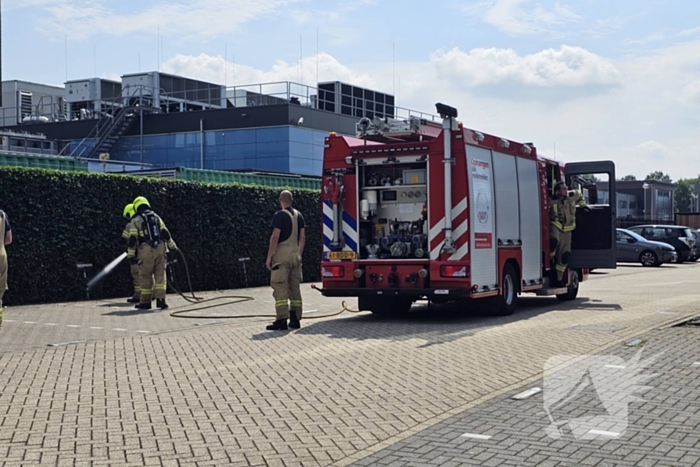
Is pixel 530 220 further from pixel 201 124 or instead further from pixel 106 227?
pixel 201 124

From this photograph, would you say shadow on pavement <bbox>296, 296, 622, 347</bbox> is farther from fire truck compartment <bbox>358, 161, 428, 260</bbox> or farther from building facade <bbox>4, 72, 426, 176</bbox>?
building facade <bbox>4, 72, 426, 176</bbox>

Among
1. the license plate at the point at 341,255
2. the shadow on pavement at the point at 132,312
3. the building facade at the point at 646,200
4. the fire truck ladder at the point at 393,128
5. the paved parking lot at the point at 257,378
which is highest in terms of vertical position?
the building facade at the point at 646,200

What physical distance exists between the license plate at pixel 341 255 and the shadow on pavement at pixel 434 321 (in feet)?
3.42

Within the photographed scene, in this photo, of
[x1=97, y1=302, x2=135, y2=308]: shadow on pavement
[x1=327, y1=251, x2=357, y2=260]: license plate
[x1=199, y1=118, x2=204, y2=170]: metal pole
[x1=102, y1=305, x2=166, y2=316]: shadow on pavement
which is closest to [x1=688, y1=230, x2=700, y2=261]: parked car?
[x1=199, y1=118, x2=204, y2=170]: metal pole

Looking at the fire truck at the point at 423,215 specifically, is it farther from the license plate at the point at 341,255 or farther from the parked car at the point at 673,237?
the parked car at the point at 673,237

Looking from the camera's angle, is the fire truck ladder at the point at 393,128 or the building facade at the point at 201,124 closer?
the fire truck ladder at the point at 393,128

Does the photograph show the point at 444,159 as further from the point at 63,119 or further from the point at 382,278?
the point at 63,119

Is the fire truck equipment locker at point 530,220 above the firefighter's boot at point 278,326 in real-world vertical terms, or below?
above

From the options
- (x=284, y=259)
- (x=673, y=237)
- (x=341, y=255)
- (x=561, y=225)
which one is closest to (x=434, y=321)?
(x=341, y=255)

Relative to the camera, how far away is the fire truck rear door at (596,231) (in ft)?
57.6

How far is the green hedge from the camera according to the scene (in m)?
16.2

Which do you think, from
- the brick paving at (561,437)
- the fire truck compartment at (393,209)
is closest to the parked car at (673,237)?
the fire truck compartment at (393,209)

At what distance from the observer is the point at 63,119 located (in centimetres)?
4416

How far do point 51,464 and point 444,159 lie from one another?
881cm
